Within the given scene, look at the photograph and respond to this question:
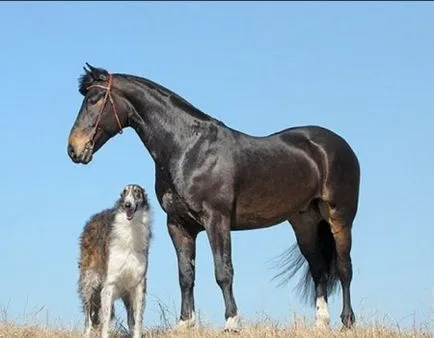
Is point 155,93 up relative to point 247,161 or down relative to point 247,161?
up

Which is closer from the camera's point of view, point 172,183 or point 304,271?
point 172,183

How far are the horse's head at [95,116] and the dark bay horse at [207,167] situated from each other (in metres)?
0.01

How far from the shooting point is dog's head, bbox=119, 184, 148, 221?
1070 centimetres

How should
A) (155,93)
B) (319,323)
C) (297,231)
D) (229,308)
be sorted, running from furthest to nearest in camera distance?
(297,231), (319,323), (155,93), (229,308)

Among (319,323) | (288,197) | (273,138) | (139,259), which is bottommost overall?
(319,323)

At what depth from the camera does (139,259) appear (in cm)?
1060

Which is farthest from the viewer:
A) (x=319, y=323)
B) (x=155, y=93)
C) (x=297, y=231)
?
(x=297, y=231)

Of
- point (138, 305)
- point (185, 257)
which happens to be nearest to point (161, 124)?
point (185, 257)

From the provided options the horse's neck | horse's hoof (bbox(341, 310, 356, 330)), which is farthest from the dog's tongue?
horse's hoof (bbox(341, 310, 356, 330))

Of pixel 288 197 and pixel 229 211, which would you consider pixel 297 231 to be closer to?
pixel 288 197

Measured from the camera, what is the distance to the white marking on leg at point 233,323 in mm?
10266

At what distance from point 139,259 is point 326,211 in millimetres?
2774

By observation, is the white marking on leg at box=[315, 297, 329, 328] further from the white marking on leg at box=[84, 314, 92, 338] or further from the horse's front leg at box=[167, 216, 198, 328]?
the white marking on leg at box=[84, 314, 92, 338]

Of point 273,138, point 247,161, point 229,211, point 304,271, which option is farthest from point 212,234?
point 304,271
